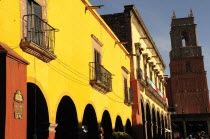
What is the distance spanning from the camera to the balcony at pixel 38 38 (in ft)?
30.0

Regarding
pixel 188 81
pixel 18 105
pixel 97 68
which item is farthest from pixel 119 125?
pixel 188 81

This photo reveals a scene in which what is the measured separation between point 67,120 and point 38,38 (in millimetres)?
3744

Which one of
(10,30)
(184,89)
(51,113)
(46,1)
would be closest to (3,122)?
(10,30)

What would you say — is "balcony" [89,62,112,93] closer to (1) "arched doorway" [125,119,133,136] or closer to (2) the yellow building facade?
(2) the yellow building facade

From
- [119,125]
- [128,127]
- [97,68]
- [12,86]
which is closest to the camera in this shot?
[12,86]

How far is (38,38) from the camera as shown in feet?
32.8

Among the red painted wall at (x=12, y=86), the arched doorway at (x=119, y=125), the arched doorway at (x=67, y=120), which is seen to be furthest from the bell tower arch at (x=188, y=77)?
the red painted wall at (x=12, y=86)

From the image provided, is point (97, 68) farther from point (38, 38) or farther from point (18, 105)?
point (18, 105)

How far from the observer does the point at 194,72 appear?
7819cm

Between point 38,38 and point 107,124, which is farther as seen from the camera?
point 107,124

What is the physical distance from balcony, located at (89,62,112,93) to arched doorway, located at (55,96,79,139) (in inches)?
82.0

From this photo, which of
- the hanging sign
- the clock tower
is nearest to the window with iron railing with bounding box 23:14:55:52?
the hanging sign

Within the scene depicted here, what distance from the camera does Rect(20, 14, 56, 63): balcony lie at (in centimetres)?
914

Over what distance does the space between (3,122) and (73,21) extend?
6366 millimetres
